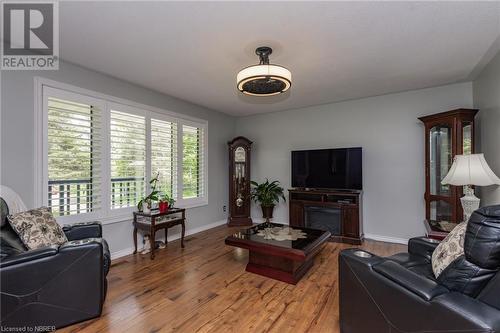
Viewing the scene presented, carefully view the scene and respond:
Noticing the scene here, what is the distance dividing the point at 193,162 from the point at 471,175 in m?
4.03

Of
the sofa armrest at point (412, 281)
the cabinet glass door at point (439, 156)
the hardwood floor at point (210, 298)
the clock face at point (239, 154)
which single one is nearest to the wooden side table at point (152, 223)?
the hardwood floor at point (210, 298)

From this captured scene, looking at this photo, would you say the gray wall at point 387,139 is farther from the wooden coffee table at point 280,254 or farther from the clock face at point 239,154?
the wooden coffee table at point 280,254

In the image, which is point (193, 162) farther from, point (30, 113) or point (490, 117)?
point (490, 117)

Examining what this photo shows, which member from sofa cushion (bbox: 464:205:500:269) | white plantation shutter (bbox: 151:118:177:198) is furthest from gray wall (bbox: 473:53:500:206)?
white plantation shutter (bbox: 151:118:177:198)

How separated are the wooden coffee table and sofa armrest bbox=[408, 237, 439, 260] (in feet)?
3.03

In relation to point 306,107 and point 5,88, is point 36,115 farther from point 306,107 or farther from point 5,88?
point 306,107

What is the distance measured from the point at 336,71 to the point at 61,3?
288 centimetres

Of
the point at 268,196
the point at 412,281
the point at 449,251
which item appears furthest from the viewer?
the point at 268,196

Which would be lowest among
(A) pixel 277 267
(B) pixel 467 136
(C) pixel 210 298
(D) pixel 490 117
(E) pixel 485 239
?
(C) pixel 210 298

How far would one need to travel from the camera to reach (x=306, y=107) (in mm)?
4824

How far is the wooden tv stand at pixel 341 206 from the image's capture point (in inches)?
151

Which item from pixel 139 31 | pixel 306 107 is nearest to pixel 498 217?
pixel 139 31

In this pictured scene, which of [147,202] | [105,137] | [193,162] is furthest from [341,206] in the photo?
[105,137]

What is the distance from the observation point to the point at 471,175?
7.54 ft
